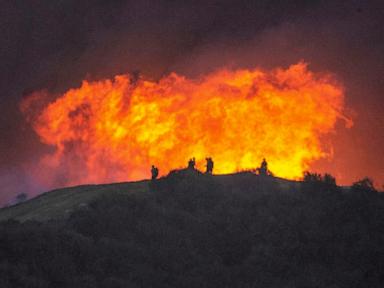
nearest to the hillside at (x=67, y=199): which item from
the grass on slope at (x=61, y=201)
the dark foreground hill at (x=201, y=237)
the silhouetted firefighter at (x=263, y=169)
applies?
the grass on slope at (x=61, y=201)

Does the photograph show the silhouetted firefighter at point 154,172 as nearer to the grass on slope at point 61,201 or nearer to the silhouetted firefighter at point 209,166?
the grass on slope at point 61,201

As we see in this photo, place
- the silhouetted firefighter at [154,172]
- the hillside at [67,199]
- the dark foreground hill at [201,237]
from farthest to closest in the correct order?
the silhouetted firefighter at [154,172]
the hillside at [67,199]
the dark foreground hill at [201,237]

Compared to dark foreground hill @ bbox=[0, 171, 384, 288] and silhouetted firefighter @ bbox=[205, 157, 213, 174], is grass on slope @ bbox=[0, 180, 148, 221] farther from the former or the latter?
silhouetted firefighter @ bbox=[205, 157, 213, 174]

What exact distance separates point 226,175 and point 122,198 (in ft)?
61.0

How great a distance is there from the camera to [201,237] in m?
68.9

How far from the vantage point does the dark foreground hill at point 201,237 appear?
57312 millimetres

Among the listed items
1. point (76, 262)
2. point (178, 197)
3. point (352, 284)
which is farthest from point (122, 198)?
point (352, 284)

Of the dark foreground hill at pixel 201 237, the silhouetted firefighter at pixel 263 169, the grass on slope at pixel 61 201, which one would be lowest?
the dark foreground hill at pixel 201 237

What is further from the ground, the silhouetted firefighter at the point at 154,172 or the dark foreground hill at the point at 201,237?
the silhouetted firefighter at the point at 154,172

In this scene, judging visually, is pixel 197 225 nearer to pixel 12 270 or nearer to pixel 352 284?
pixel 352 284

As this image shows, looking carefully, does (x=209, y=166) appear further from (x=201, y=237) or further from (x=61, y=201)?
(x=201, y=237)

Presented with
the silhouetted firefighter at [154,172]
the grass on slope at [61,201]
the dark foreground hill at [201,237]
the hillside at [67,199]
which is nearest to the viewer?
the dark foreground hill at [201,237]

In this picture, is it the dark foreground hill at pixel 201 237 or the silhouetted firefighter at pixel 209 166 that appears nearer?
the dark foreground hill at pixel 201 237

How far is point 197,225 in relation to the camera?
71.8m
